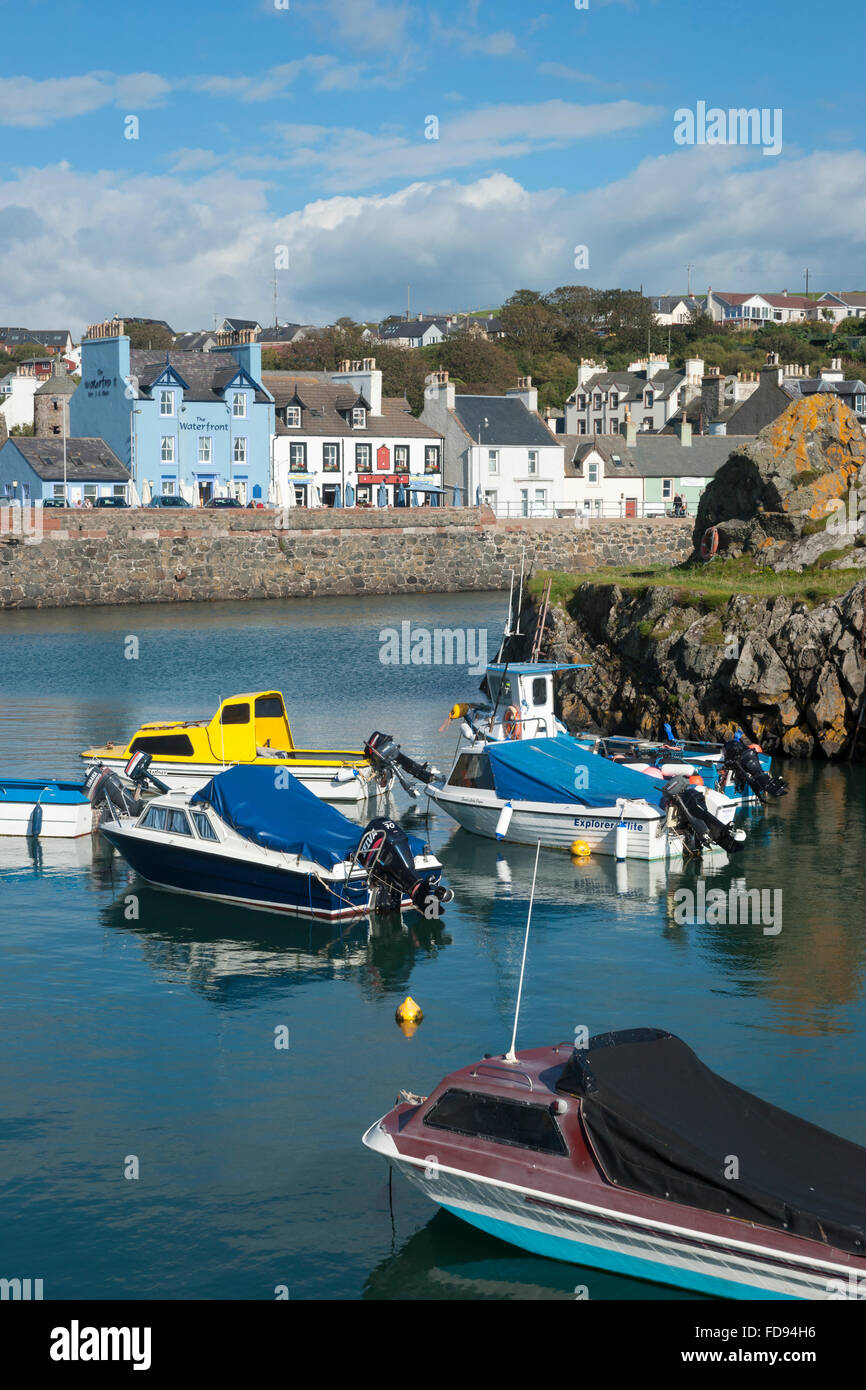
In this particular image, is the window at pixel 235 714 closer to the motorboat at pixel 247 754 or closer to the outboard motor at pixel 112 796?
the motorboat at pixel 247 754

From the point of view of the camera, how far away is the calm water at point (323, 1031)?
13.9 metres

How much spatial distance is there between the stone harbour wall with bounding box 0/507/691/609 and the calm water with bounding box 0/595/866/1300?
52.4 m

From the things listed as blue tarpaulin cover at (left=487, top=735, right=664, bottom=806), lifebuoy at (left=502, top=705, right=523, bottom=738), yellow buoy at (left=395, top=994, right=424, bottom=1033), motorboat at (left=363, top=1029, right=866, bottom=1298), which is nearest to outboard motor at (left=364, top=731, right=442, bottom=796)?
lifebuoy at (left=502, top=705, right=523, bottom=738)

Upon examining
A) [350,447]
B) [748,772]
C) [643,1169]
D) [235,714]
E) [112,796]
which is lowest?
[643,1169]

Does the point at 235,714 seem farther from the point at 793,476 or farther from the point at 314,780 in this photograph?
the point at 793,476

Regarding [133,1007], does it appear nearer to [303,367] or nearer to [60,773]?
[60,773]

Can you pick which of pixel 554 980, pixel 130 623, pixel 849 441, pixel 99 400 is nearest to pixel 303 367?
pixel 99 400

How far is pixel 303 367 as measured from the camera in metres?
148

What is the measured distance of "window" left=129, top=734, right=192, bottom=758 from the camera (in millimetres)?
34000

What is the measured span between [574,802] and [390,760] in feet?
17.6

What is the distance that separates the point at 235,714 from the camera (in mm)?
34125

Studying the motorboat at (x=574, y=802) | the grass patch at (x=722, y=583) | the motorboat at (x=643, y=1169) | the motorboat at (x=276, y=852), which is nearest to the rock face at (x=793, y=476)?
the grass patch at (x=722, y=583)

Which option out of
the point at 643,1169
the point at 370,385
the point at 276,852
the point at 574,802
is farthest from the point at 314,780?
the point at 370,385
